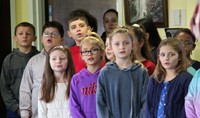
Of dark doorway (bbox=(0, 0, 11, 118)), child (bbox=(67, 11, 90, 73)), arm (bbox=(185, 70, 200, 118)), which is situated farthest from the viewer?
dark doorway (bbox=(0, 0, 11, 118))

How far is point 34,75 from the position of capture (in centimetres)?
271

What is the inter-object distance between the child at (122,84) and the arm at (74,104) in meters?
0.18

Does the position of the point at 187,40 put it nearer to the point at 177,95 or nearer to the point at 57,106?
the point at 177,95

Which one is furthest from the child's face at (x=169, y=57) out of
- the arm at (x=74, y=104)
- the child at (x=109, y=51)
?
the arm at (x=74, y=104)

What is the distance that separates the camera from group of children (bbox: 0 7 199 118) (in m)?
1.99

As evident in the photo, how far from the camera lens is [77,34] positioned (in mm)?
2564

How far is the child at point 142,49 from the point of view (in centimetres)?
222

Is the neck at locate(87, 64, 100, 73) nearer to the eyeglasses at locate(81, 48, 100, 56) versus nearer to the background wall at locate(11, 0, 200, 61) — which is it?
the eyeglasses at locate(81, 48, 100, 56)

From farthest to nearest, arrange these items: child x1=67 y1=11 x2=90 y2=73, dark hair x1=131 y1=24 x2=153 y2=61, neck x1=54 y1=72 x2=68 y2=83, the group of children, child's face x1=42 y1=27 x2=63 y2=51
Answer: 1. child's face x1=42 y1=27 x2=63 y2=51
2. child x1=67 y1=11 x2=90 y2=73
3. neck x1=54 y1=72 x2=68 y2=83
4. dark hair x1=131 y1=24 x2=153 y2=61
5. the group of children

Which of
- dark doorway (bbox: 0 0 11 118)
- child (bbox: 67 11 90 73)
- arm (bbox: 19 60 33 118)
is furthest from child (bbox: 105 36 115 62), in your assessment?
dark doorway (bbox: 0 0 11 118)

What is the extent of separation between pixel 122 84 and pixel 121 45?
0.22 meters

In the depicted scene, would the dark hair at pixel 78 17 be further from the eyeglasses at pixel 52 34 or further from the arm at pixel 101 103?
the arm at pixel 101 103

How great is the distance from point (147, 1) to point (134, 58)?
125cm

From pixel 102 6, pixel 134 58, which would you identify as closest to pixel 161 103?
pixel 134 58
